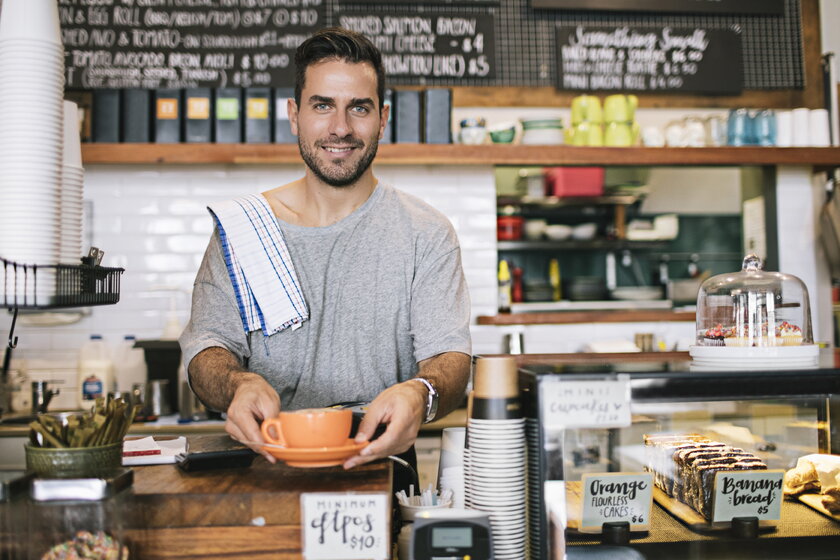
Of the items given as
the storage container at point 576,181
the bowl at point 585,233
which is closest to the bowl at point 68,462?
the storage container at point 576,181

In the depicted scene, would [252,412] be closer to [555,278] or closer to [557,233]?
[557,233]

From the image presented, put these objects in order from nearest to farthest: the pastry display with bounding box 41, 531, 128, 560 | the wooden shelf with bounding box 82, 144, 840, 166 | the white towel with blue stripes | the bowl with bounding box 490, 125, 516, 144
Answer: the pastry display with bounding box 41, 531, 128, 560 < the white towel with blue stripes < the wooden shelf with bounding box 82, 144, 840, 166 < the bowl with bounding box 490, 125, 516, 144

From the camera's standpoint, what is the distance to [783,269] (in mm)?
4145

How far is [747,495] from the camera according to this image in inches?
56.7

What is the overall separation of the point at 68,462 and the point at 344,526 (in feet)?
1.31

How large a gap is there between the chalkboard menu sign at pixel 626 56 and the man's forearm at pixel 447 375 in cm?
288

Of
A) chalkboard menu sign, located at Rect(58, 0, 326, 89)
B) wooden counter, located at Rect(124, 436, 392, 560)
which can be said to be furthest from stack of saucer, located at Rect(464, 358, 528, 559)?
chalkboard menu sign, located at Rect(58, 0, 326, 89)

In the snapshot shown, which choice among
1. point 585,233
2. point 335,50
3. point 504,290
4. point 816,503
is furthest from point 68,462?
point 585,233

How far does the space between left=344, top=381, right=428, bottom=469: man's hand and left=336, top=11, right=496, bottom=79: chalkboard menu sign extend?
302cm

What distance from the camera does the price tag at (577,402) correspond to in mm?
1148

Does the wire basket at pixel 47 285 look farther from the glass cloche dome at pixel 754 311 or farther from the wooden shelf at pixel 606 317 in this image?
the wooden shelf at pixel 606 317

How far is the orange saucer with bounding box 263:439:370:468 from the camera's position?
1.11 m

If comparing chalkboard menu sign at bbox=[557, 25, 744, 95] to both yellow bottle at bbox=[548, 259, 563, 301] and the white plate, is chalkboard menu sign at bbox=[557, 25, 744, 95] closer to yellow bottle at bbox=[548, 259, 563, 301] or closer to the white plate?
yellow bottle at bbox=[548, 259, 563, 301]

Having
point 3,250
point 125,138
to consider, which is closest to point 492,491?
point 3,250
